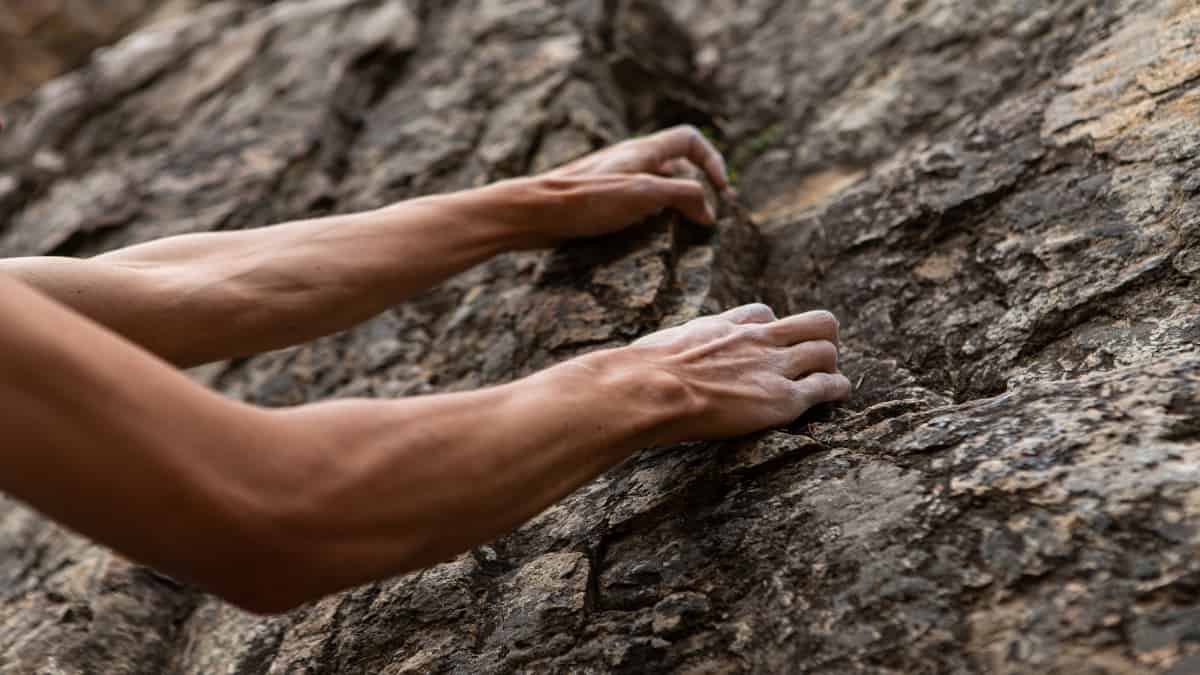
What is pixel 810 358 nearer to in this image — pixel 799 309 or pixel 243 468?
pixel 799 309

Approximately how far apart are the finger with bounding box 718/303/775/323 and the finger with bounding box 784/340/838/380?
109mm

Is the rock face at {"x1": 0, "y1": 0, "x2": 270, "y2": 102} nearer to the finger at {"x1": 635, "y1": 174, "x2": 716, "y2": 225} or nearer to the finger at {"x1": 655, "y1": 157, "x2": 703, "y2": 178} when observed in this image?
the finger at {"x1": 655, "y1": 157, "x2": 703, "y2": 178}

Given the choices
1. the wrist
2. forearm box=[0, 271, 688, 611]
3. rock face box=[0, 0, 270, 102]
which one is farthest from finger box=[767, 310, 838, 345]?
rock face box=[0, 0, 270, 102]

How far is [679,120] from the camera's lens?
12.0 feet

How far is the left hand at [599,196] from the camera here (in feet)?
8.81

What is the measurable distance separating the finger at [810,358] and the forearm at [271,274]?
0.99 meters

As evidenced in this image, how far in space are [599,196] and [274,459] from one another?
1.47 meters

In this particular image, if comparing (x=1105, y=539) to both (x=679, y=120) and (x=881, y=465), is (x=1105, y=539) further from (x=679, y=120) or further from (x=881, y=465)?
(x=679, y=120)

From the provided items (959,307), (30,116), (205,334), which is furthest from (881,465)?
(30,116)

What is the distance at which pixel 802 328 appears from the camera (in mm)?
2086

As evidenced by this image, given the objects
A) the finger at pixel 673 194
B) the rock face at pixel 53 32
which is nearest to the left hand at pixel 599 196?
the finger at pixel 673 194

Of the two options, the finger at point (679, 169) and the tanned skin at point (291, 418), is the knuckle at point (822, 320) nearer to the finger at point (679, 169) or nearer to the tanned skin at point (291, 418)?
the tanned skin at point (291, 418)

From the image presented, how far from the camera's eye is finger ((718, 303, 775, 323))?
2123mm

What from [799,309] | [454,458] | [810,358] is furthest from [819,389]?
[454,458]
